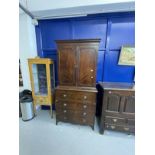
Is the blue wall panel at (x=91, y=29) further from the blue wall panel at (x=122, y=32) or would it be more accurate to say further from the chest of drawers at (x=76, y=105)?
the chest of drawers at (x=76, y=105)

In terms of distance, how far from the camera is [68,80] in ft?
7.73

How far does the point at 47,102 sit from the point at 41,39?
1694mm

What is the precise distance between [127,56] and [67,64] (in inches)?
56.1

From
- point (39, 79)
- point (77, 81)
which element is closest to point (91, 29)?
point (77, 81)

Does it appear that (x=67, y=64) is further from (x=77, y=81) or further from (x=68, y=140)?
(x=68, y=140)

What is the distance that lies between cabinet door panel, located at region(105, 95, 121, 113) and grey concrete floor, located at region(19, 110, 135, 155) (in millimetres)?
585

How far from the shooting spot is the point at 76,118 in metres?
2.39

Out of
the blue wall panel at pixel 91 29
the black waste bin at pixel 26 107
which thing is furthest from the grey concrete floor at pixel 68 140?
the blue wall panel at pixel 91 29

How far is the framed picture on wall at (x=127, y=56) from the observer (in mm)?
2478

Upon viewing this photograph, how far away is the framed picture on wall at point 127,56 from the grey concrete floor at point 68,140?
63.4 inches

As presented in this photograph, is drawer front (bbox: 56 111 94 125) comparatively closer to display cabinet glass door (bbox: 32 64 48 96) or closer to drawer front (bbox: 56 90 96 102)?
drawer front (bbox: 56 90 96 102)
